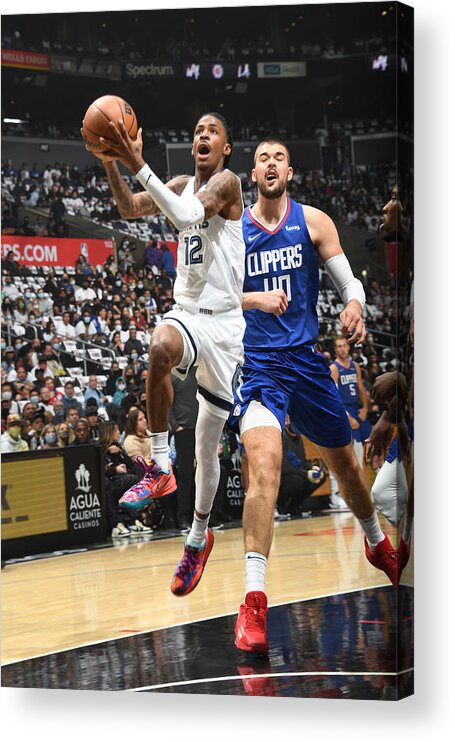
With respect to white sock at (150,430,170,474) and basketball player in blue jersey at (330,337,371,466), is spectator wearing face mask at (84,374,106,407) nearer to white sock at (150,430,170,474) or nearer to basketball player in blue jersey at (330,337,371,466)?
white sock at (150,430,170,474)

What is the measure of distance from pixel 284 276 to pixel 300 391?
0.55m

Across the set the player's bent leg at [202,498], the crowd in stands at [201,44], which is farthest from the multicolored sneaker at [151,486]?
the crowd in stands at [201,44]

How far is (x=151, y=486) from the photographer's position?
5.92 m

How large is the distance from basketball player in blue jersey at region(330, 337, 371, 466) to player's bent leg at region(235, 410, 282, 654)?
13.5 inches

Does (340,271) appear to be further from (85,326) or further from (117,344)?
(85,326)

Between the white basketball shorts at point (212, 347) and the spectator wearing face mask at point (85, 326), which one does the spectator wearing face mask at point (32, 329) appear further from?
the white basketball shorts at point (212, 347)

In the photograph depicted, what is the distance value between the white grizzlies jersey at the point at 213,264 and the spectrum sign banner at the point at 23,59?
3.34 feet

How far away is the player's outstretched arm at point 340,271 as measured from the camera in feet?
18.7

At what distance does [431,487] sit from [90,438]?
1.73 metres

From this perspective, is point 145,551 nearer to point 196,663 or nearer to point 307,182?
point 196,663

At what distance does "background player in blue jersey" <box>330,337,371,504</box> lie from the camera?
5727mm

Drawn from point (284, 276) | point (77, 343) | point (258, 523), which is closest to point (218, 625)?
point (258, 523)

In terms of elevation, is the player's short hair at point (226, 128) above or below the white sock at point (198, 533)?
above

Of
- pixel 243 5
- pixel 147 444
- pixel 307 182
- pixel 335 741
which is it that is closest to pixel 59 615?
pixel 147 444
